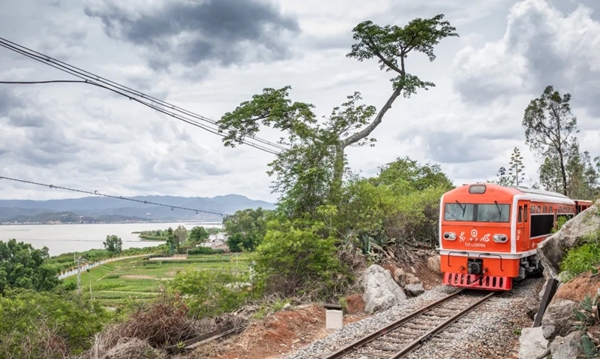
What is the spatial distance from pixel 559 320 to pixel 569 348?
99cm

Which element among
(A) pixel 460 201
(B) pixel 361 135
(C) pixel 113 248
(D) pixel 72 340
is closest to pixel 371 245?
(A) pixel 460 201

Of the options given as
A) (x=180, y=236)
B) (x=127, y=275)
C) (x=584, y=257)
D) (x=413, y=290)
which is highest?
(x=584, y=257)

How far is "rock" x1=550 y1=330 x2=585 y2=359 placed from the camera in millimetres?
5586

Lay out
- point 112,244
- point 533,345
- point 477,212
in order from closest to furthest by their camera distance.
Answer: point 533,345
point 477,212
point 112,244

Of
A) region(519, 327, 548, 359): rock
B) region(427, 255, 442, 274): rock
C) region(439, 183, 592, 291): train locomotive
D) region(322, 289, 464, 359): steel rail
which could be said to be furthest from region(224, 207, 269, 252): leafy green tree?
region(519, 327, 548, 359): rock

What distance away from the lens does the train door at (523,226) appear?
14.2 meters

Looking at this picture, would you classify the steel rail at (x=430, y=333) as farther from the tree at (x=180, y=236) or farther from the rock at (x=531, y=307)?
the tree at (x=180, y=236)

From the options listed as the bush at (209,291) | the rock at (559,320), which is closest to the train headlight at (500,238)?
the bush at (209,291)

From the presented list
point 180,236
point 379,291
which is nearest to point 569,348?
point 379,291

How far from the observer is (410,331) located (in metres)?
10.5

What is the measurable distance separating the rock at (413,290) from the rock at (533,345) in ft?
25.8

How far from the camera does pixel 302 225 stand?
17281 mm

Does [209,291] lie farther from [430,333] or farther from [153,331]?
[430,333]

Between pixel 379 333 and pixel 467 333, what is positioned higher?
pixel 467 333
